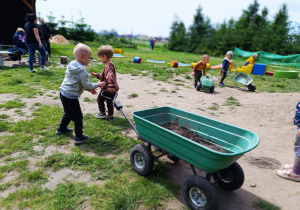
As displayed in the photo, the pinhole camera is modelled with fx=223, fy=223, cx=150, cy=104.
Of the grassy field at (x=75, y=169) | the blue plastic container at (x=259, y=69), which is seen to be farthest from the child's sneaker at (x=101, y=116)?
the blue plastic container at (x=259, y=69)

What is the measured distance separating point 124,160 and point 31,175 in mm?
1199

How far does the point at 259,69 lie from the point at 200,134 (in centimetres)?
1260

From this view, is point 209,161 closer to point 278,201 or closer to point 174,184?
point 174,184

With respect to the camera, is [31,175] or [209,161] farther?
[31,175]

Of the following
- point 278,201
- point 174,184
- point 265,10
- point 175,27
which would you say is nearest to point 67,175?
point 174,184

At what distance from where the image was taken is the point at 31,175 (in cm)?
274

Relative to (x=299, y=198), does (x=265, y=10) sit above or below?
above

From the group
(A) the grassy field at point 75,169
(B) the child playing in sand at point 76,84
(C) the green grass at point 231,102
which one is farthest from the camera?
(C) the green grass at point 231,102

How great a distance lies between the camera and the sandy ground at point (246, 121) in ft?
8.92

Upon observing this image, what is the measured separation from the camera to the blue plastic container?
13625mm

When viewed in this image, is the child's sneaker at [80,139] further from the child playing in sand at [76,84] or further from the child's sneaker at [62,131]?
the child's sneaker at [62,131]

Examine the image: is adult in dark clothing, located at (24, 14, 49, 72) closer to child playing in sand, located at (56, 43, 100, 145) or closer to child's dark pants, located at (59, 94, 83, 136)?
child playing in sand, located at (56, 43, 100, 145)

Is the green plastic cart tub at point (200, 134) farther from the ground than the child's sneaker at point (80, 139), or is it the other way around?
the green plastic cart tub at point (200, 134)

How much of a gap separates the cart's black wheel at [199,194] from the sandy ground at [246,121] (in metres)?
0.17
